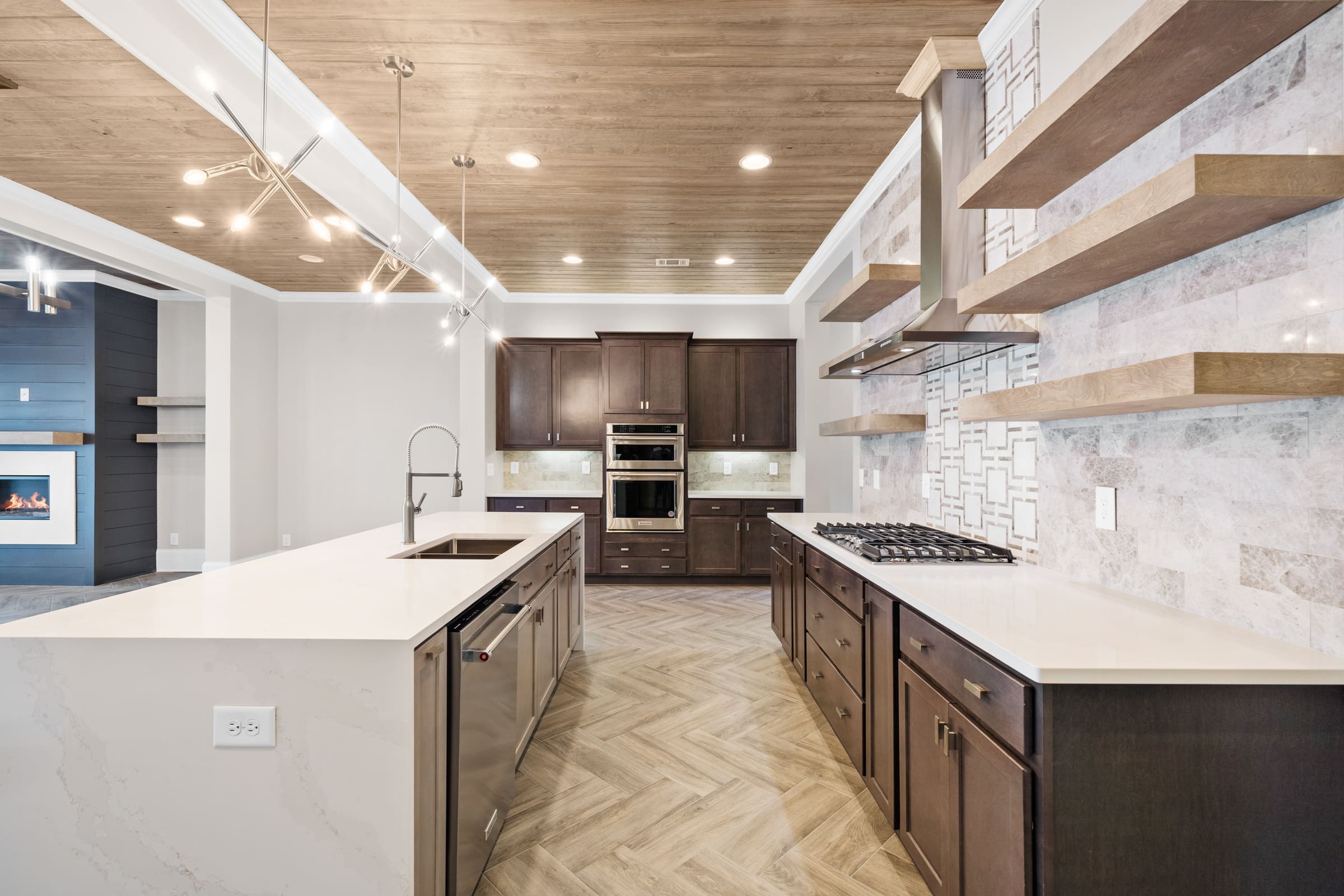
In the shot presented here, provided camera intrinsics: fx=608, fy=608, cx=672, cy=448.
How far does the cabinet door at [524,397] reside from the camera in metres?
6.11

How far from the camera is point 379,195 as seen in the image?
366cm

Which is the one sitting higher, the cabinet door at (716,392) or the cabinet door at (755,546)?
the cabinet door at (716,392)

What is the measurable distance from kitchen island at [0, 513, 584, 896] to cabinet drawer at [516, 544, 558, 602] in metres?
0.95

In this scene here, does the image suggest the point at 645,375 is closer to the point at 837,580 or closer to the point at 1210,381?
the point at 837,580

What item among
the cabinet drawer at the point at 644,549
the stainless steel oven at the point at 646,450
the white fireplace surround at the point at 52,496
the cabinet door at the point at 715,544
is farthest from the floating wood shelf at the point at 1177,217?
the white fireplace surround at the point at 52,496

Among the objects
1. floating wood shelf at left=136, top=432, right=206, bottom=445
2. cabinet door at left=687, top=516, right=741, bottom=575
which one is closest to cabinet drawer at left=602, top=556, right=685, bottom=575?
cabinet door at left=687, top=516, right=741, bottom=575

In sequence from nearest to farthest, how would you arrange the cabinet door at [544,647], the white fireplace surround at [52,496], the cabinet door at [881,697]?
the cabinet door at [881,697] < the cabinet door at [544,647] < the white fireplace surround at [52,496]

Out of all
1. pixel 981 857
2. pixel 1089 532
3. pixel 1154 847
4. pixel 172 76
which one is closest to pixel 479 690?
pixel 981 857

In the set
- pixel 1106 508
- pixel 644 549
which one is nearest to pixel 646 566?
pixel 644 549

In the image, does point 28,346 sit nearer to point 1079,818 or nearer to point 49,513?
point 49,513

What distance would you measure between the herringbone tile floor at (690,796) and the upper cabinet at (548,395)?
9.35 feet

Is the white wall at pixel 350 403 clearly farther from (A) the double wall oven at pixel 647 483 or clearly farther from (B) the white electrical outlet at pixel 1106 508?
(B) the white electrical outlet at pixel 1106 508

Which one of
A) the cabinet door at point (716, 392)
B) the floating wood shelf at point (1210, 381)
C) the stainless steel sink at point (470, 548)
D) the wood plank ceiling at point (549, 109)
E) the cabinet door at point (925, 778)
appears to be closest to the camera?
the floating wood shelf at point (1210, 381)

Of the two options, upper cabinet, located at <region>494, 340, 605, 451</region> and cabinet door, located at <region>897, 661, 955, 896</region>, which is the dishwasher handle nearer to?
cabinet door, located at <region>897, 661, 955, 896</region>
